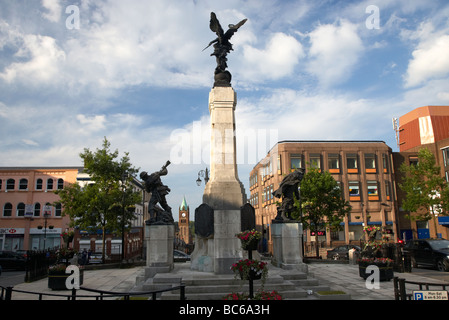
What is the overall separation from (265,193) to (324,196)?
30.5 meters

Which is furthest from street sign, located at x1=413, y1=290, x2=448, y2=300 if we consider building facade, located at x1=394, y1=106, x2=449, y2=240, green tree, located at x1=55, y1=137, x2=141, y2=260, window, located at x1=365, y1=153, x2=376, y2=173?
window, located at x1=365, y1=153, x2=376, y2=173

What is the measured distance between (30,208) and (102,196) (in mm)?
19921

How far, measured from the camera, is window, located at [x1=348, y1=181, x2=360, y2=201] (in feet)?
169

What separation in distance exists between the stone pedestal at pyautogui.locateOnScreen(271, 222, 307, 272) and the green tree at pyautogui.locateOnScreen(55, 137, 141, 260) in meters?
15.3

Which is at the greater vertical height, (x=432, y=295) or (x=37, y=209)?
(x=37, y=209)

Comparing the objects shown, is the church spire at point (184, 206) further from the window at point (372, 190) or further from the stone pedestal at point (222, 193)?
the stone pedestal at point (222, 193)

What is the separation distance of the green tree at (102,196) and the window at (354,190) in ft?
117

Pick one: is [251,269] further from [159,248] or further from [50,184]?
[50,184]

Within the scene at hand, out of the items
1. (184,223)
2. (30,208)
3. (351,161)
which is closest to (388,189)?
(351,161)

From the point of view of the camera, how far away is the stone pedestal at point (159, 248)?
13805mm

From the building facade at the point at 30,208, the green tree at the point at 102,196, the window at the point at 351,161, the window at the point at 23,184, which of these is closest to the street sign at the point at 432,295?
the green tree at the point at 102,196

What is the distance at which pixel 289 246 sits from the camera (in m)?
14.3
